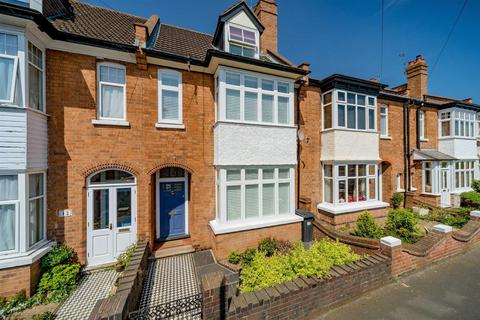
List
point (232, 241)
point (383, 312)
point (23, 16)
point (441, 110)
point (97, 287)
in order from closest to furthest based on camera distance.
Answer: point (383, 312), point (23, 16), point (97, 287), point (232, 241), point (441, 110)

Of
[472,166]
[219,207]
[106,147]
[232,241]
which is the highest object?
[106,147]

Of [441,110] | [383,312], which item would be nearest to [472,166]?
[441,110]

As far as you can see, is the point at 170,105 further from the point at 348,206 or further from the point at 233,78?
the point at 348,206

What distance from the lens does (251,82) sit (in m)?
7.53

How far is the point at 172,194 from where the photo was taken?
8.01 meters

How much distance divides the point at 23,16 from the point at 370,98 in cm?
1371

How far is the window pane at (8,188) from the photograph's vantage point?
5.06 meters

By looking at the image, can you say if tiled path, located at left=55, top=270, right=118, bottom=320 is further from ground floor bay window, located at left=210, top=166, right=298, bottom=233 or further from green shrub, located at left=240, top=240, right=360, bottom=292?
green shrub, located at left=240, top=240, right=360, bottom=292

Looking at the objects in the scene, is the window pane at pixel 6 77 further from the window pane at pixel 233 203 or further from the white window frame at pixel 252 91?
the window pane at pixel 233 203

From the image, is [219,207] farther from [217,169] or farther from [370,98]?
[370,98]

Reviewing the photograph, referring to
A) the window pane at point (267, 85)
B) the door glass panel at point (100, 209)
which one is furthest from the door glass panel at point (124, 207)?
the window pane at point (267, 85)

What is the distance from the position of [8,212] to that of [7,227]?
1.27 feet

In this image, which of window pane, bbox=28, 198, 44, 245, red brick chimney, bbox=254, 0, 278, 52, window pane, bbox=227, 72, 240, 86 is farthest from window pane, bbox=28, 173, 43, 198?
red brick chimney, bbox=254, 0, 278, 52

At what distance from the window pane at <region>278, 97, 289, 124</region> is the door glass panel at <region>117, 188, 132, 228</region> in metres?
6.36
